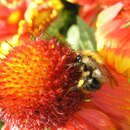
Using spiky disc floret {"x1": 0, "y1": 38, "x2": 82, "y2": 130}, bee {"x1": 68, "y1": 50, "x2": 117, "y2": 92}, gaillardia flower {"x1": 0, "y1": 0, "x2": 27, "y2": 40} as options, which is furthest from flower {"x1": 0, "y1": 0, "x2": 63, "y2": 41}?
bee {"x1": 68, "y1": 50, "x2": 117, "y2": 92}

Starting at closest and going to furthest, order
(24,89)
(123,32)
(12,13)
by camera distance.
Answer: (24,89) → (123,32) → (12,13)

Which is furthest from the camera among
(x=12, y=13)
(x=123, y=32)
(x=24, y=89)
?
(x=12, y=13)

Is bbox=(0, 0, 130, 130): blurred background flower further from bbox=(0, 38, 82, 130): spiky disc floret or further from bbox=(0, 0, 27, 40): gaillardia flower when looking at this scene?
bbox=(0, 0, 27, 40): gaillardia flower

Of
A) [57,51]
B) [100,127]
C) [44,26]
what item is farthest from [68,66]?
[44,26]

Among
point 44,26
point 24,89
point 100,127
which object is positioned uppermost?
point 44,26

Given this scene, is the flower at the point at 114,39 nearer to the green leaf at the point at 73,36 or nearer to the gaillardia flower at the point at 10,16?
the green leaf at the point at 73,36

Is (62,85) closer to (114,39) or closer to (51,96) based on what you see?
(51,96)

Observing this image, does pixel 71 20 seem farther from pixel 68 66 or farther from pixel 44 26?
pixel 68 66
